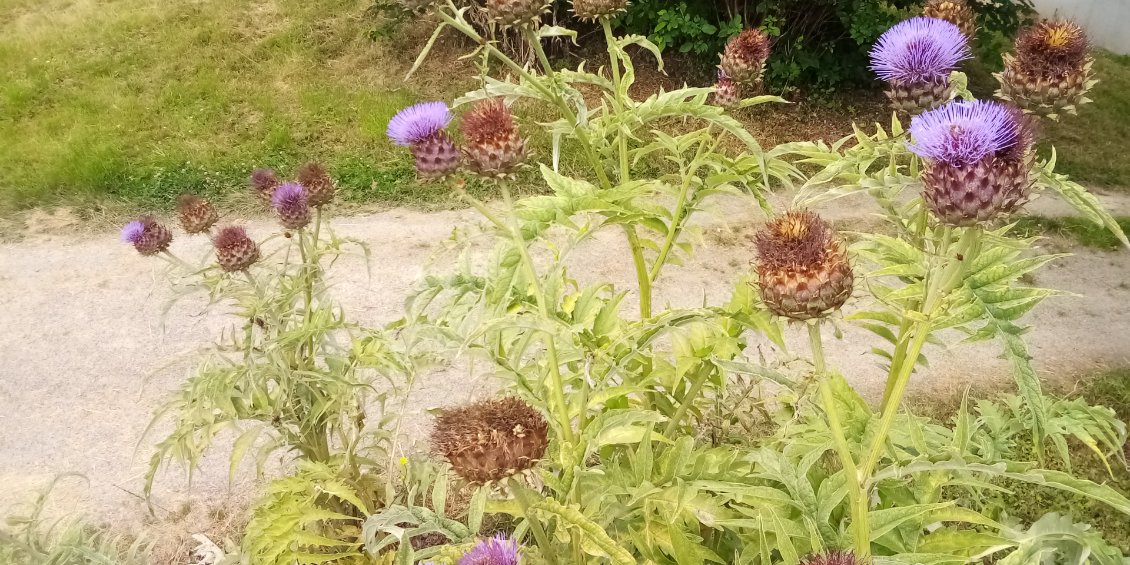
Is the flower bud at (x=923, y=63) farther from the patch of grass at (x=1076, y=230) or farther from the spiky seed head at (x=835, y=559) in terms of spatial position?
the patch of grass at (x=1076, y=230)

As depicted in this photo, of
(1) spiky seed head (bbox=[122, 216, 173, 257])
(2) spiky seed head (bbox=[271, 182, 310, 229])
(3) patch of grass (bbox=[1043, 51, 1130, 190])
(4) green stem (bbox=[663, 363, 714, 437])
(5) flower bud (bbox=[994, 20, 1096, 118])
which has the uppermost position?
(5) flower bud (bbox=[994, 20, 1096, 118])

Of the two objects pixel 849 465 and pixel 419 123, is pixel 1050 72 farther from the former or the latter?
pixel 419 123

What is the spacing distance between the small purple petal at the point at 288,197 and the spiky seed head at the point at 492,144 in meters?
0.78

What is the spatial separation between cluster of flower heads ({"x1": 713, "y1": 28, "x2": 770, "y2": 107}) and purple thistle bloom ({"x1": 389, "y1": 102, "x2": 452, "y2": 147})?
910 mm

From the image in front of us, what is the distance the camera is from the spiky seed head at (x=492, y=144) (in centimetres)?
176

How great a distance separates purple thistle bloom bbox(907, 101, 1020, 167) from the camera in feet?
4.33

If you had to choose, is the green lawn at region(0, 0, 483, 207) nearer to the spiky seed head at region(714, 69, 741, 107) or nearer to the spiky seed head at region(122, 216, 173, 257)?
the spiky seed head at region(122, 216, 173, 257)

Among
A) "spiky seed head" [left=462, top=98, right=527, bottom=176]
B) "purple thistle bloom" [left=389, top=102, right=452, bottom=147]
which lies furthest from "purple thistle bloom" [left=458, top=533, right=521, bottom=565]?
"purple thistle bloom" [left=389, top=102, right=452, bottom=147]

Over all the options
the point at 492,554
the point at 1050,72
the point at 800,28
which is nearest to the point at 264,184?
the point at 492,554

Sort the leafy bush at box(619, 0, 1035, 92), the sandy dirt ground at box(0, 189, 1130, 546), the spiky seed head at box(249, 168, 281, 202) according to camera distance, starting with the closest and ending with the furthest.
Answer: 1. the spiky seed head at box(249, 168, 281, 202)
2. the sandy dirt ground at box(0, 189, 1130, 546)
3. the leafy bush at box(619, 0, 1035, 92)

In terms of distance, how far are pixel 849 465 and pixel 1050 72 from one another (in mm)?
1157

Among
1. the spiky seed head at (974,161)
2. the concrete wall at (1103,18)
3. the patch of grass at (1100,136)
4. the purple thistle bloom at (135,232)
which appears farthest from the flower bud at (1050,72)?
the concrete wall at (1103,18)

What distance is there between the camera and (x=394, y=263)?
4891 millimetres

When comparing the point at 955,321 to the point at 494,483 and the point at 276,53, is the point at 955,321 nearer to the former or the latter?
the point at 494,483
